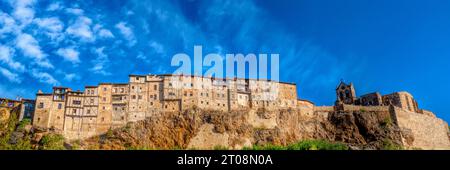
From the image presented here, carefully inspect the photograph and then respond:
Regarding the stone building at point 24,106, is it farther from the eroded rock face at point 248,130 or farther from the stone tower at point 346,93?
the stone tower at point 346,93

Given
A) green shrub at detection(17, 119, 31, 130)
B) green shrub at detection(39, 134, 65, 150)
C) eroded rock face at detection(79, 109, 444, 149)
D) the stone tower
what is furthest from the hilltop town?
the stone tower

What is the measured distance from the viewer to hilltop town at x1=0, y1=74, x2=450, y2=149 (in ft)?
197

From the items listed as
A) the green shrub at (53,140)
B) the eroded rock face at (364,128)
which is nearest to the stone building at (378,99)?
the eroded rock face at (364,128)

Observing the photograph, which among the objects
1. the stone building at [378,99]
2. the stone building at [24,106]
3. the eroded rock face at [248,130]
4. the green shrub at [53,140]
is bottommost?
the green shrub at [53,140]

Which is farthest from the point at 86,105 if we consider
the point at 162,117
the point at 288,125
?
the point at 288,125

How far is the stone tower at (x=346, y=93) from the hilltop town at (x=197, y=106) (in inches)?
179

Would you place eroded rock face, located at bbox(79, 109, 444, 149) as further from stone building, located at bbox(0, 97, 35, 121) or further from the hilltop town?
stone building, located at bbox(0, 97, 35, 121)

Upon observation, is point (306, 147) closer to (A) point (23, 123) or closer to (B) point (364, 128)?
(B) point (364, 128)

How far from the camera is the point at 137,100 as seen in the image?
62875 millimetres

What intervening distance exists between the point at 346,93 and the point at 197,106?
35121 mm

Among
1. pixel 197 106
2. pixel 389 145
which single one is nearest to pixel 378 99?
pixel 389 145

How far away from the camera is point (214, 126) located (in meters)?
60.3

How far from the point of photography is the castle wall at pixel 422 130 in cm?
6569
